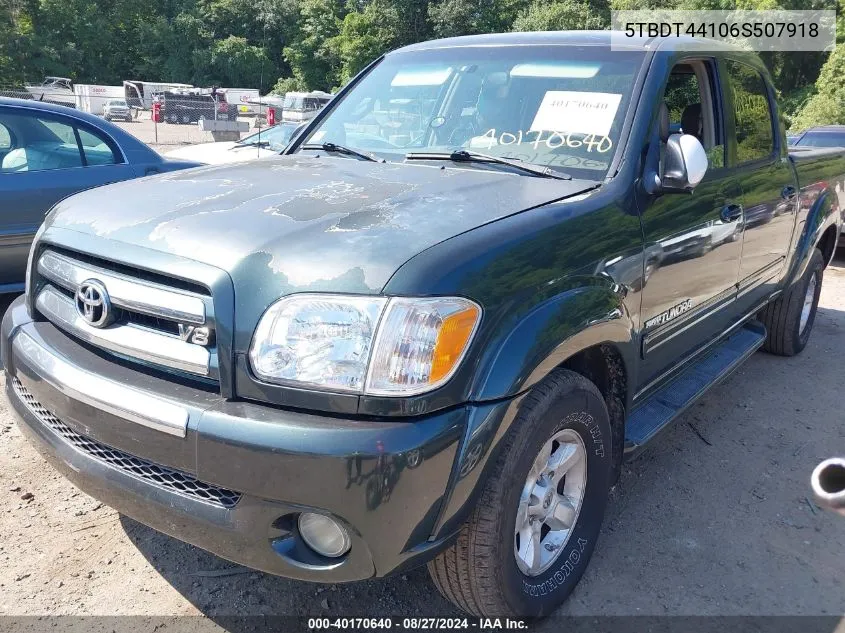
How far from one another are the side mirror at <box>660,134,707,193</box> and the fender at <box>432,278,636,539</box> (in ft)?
2.35

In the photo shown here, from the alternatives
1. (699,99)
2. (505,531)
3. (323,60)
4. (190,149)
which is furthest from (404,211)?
(323,60)

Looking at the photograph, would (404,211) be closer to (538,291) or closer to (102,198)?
(538,291)

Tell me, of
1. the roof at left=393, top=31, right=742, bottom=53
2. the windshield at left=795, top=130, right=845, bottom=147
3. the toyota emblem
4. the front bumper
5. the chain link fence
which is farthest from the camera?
the chain link fence

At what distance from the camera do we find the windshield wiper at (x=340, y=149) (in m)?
3.12

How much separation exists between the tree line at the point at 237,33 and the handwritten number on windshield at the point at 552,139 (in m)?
41.1

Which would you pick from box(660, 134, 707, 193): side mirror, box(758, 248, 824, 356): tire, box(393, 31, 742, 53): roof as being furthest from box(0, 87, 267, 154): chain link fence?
box(660, 134, 707, 193): side mirror

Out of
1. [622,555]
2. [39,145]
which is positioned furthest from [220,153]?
[622,555]

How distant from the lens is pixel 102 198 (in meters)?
2.56

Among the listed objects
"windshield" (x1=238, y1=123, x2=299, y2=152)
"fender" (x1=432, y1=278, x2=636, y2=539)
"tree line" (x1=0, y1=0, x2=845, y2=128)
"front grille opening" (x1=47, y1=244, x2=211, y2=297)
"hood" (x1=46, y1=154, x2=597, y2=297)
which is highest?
"tree line" (x1=0, y1=0, x2=845, y2=128)

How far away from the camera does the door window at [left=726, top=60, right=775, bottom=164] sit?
12.1ft

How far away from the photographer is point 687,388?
338cm

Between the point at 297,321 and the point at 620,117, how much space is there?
1654mm

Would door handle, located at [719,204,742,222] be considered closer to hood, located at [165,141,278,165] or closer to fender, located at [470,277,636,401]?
fender, located at [470,277,636,401]

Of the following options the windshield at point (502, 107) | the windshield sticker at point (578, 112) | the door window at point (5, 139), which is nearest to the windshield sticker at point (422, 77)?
the windshield at point (502, 107)
